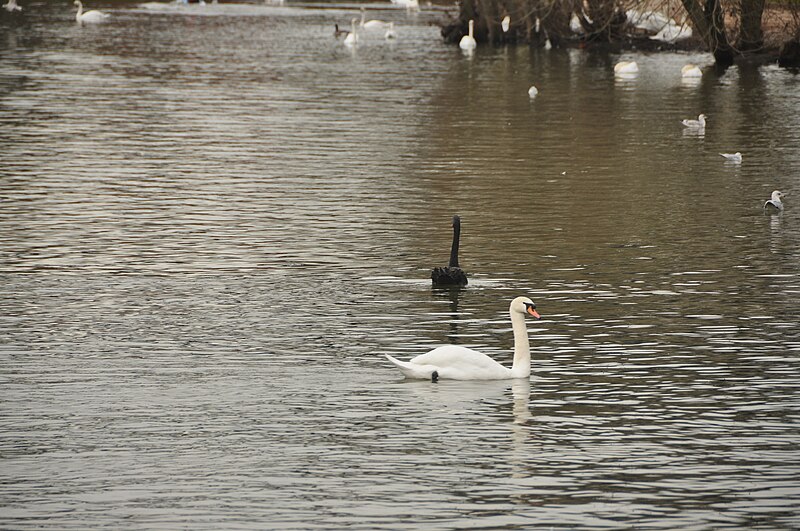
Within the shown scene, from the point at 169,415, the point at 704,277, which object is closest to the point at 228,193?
the point at 704,277

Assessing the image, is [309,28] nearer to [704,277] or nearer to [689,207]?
[689,207]

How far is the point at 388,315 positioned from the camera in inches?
799

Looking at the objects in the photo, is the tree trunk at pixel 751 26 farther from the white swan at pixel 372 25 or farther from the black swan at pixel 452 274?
the black swan at pixel 452 274

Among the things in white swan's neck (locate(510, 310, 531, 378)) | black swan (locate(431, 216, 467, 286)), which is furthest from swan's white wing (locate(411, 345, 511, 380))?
Answer: black swan (locate(431, 216, 467, 286))

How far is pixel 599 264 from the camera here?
24.0m

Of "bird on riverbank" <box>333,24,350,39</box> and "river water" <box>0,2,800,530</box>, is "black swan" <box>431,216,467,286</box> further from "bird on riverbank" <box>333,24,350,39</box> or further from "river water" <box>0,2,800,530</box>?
"bird on riverbank" <box>333,24,350,39</box>

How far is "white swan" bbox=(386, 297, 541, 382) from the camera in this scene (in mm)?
16562

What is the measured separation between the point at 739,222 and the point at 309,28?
5544cm

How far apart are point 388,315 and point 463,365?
12.5 ft

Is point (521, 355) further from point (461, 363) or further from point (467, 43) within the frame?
point (467, 43)

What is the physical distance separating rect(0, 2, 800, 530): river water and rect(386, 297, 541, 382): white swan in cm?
15

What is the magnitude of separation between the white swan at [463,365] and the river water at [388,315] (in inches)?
5.7

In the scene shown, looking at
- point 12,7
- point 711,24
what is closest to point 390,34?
point 711,24

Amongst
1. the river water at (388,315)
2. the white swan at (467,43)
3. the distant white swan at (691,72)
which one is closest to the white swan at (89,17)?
the white swan at (467,43)
